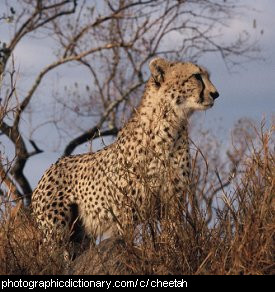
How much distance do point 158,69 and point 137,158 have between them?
77 centimetres

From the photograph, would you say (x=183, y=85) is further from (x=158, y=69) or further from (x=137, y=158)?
(x=137, y=158)

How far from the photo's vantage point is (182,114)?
5945 millimetres

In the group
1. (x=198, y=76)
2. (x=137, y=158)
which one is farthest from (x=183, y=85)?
(x=137, y=158)

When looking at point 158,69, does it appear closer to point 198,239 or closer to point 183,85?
point 183,85

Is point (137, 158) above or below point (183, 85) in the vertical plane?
below

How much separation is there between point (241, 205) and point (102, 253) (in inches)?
40.7

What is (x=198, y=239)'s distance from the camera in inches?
189

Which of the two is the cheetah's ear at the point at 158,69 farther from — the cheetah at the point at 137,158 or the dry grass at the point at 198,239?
the dry grass at the point at 198,239

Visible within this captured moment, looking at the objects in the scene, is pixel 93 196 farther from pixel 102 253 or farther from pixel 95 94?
pixel 95 94

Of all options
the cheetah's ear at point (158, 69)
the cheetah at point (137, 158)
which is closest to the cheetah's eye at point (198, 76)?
the cheetah at point (137, 158)

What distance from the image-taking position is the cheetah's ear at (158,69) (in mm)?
6168

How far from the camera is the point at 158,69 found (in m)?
6.21

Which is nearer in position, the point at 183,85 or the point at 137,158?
the point at 137,158
